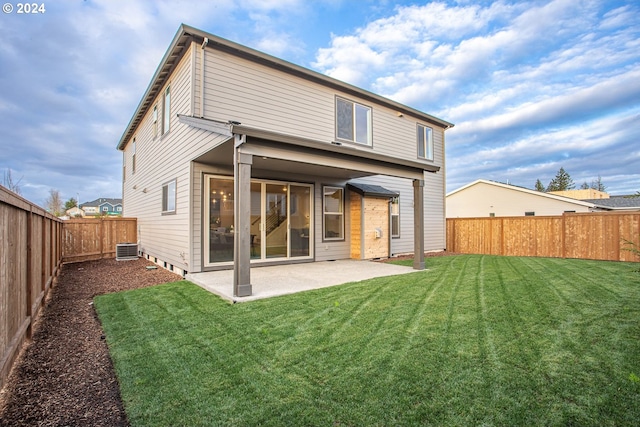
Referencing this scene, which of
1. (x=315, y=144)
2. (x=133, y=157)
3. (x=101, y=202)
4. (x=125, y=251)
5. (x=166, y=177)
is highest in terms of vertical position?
(x=101, y=202)

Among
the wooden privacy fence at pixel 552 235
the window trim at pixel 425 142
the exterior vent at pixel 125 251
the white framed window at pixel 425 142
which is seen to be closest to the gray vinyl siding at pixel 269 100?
the window trim at pixel 425 142

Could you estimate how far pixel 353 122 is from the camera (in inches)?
393

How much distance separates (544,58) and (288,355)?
573 inches

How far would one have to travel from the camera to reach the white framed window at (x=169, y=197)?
26.1ft

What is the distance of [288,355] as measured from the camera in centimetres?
287

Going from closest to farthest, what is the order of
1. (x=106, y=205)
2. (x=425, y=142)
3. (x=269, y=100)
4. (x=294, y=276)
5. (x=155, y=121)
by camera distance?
(x=294, y=276)
(x=269, y=100)
(x=155, y=121)
(x=425, y=142)
(x=106, y=205)

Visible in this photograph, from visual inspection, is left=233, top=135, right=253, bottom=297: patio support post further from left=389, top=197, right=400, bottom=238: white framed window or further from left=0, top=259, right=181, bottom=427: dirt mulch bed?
left=389, top=197, right=400, bottom=238: white framed window

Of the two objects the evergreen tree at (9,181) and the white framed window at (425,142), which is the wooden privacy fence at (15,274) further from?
the evergreen tree at (9,181)

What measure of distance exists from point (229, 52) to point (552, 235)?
39.4 feet

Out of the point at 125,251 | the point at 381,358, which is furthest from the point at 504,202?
the point at 125,251

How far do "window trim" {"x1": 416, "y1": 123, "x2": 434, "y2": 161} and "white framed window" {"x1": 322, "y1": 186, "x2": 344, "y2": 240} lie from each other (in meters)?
4.74

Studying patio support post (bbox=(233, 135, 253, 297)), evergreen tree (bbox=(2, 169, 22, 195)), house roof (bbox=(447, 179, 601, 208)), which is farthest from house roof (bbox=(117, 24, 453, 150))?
house roof (bbox=(447, 179, 601, 208))

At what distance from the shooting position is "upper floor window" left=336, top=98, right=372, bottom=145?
380 inches

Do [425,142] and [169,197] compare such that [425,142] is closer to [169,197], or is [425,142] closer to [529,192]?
[169,197]
